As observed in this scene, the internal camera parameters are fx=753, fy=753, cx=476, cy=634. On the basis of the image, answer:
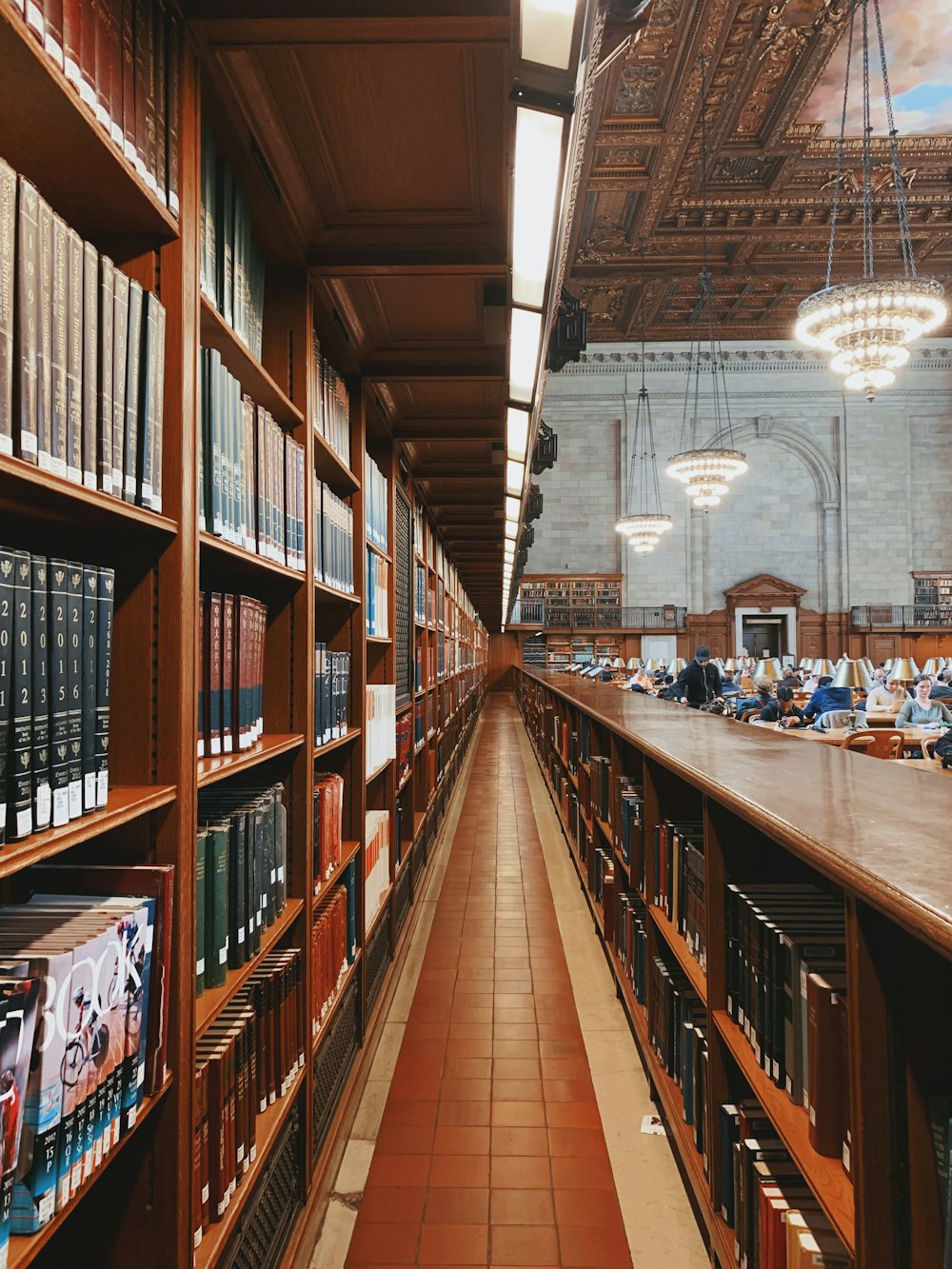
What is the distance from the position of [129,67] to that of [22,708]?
92cm

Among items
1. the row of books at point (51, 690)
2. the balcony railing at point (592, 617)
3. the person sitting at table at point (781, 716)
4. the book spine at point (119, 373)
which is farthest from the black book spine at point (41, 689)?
the balcony railing at point (592, 617)

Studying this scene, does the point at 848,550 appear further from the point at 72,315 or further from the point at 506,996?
the point at 72,315

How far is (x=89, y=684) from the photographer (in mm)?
926

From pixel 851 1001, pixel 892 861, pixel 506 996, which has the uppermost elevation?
pixel 892 861

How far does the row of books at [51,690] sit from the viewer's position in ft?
2.59

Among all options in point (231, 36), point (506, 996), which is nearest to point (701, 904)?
point (506, 996)

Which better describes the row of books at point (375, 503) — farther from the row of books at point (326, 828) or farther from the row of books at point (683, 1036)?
the row of books at point (683, 1036)

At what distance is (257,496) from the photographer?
1574mm

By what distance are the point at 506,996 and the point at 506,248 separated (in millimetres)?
2775

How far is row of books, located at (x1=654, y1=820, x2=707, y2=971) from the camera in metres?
1.83

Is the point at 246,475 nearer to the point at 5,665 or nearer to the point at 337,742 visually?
the point at 5,665

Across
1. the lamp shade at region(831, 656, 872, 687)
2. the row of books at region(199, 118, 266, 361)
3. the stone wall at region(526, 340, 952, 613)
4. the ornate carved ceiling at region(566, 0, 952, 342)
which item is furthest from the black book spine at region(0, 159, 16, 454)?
the stone wall at region(526, 340, 952, 613)

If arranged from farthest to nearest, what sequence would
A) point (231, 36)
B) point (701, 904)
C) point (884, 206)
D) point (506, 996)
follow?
point (884, 206)
point (506, 996)
point (701, 904)
point (231, 36)

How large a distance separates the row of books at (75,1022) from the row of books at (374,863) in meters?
1.57
